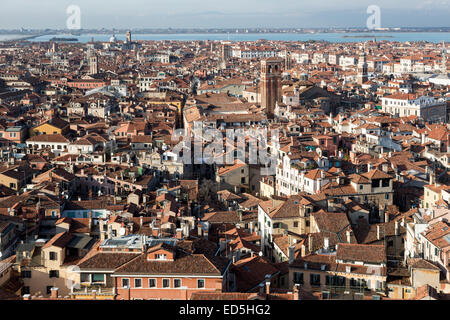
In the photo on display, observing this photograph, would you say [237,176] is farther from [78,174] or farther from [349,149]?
[349,149]

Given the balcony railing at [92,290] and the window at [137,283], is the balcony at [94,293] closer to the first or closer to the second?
the balcony railing at [92,290]

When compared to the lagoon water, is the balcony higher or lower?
lower

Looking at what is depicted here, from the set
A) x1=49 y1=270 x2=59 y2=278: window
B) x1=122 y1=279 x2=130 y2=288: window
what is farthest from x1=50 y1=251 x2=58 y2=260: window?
x1=122 y1=279 x2=130 y2=288: window

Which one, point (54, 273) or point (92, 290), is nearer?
point (92, 290)

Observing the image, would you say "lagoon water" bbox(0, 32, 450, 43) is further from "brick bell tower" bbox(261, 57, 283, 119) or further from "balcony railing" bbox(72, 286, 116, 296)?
"balcony railing" bbox(72, 286, 116, 296)

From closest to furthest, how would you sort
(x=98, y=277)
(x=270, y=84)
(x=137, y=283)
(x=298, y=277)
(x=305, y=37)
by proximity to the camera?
(x=137, y=283)
(x=98, y=277)
(x=298, y=277)
(x=270, y=84)
(x=305, y=37)

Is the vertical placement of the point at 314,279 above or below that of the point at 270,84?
below

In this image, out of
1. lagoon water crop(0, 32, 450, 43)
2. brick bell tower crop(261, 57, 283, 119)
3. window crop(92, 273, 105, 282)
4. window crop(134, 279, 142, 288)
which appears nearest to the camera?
window crop(134, 279, 142, 288)

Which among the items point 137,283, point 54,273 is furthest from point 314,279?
point 54,273

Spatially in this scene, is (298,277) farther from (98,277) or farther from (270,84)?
(270,84)
